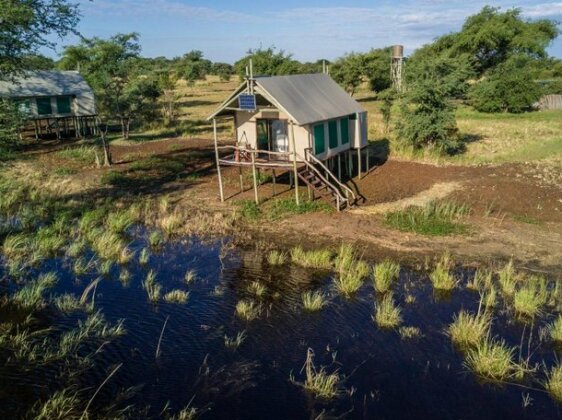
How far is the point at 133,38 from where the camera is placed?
32.1 m

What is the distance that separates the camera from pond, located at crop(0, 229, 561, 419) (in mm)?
8438

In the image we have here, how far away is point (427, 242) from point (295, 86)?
8.91m

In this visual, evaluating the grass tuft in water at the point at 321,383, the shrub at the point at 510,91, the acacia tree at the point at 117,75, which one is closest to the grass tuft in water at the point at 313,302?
the grass tuft in water at the point at 321,383

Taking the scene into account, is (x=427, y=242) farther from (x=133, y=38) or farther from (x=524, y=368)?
(x=133, y=38)

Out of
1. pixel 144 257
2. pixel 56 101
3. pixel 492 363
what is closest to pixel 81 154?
pixel 56 101

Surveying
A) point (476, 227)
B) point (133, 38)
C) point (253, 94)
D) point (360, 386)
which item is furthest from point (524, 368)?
point (133, 38)

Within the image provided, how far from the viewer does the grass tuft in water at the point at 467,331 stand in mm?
10133

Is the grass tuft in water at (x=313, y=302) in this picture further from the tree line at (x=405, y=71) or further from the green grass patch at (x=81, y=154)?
the green grass patch at (x=81, y=154)

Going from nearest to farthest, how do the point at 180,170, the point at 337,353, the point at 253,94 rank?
the point at 337,353, the point at 253,94, the point at 180,170

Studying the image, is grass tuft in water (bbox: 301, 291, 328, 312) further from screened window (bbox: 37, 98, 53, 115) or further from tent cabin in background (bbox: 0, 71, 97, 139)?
screened window (bbox: 37, 98, 53, 115)

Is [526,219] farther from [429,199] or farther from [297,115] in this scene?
[297,115]

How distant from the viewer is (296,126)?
65.2 ft

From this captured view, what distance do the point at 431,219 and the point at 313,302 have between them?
722 cm

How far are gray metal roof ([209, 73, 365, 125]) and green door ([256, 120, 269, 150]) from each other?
190cm
